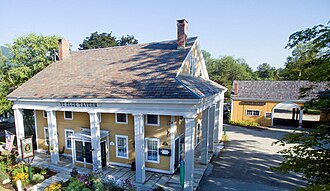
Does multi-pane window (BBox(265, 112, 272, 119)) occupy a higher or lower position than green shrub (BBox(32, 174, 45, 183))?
higher

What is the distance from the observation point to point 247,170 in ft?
42.3

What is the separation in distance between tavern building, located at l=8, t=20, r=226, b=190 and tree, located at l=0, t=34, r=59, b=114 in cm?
408

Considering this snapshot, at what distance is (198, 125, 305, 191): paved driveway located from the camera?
10.9m

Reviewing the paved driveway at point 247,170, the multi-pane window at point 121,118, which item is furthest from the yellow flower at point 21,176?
the paved driveway at point 247,170

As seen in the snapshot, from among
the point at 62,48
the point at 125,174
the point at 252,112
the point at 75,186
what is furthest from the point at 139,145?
the point at 252,112

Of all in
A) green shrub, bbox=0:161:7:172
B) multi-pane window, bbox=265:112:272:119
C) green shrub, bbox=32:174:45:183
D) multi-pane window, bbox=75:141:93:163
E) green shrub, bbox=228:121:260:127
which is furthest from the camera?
green shrub, bbox=228:121:260:127

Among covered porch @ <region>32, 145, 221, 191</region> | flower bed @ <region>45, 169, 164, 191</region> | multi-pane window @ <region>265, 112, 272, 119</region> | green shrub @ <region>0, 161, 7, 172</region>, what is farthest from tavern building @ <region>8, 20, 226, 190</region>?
multi-pane window @ <region>265, 112, 272, 119</region>

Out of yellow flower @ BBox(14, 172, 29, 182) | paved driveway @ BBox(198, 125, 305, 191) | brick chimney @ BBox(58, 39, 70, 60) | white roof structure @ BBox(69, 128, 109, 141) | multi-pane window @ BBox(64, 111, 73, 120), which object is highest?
brick chimney @ BBox(58, 39, 70, 60)

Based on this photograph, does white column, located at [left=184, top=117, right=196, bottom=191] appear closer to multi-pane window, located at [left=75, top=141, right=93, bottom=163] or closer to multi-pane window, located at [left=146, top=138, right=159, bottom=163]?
multi-pane window, located at [left=146, top=138, right=159, bottom=163]

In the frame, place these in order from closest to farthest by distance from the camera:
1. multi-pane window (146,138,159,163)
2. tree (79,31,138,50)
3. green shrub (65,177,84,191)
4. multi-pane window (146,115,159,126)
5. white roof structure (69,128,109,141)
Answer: green shrub (65,177,84,191)
multi-pane window (146,115,159,126)
multi-pane window (146,138,159,163)
white roof structure (69,128,109,141)
tree (79,31,138,50)

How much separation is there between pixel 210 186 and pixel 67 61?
16272mm

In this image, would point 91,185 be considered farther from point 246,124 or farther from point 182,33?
point 246,124

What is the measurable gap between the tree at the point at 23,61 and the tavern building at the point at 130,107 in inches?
161

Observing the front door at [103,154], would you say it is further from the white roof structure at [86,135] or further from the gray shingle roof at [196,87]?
the gray shingle roof at [196,87]
